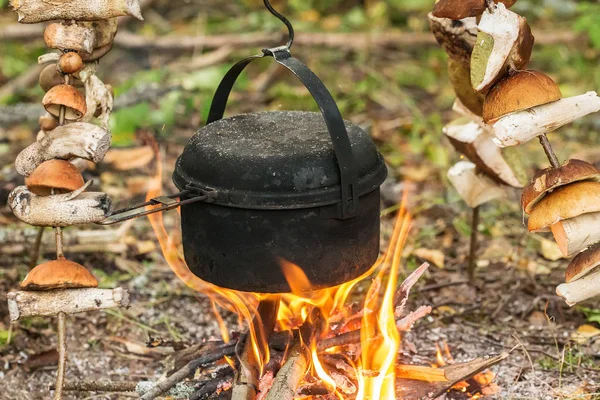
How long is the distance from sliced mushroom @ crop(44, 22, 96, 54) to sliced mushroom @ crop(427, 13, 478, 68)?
3.53 ft

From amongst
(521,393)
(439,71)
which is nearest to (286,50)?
(521,393)

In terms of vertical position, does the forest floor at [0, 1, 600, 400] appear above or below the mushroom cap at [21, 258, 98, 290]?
below

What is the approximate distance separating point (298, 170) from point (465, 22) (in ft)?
2.60

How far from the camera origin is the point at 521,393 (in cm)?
291

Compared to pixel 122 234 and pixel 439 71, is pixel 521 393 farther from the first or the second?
pixel 439 71

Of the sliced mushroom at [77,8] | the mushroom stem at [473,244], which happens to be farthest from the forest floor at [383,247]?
the sliced mushroom at [77,8]

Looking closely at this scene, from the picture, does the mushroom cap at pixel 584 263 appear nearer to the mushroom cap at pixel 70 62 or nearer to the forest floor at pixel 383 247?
the forest floor at pixel 383 247

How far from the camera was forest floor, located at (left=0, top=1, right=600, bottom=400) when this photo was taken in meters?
3.19

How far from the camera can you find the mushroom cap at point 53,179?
2.28m

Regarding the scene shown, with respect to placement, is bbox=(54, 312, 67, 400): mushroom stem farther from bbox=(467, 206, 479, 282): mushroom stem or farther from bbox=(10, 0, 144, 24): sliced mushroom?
bbox=(467, 206, 479, 282): mushroom stem

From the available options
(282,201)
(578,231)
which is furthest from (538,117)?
(282,201)

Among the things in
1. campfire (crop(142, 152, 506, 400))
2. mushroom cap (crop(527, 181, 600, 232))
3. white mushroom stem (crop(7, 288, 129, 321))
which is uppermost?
mushroom cap (crop(527, 181, 600, 232))

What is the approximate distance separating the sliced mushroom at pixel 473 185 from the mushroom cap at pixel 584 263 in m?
0.91

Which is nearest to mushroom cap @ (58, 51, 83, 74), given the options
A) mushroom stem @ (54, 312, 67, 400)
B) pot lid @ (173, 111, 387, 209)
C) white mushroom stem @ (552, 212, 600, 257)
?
pot lid @ (173, 111, 387, 209)
